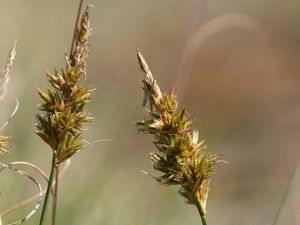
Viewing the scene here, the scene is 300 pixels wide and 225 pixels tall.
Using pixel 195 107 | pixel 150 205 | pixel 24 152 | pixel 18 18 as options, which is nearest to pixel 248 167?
pixel 195 107

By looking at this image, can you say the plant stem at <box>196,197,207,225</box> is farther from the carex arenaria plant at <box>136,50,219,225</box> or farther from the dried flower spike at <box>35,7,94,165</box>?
the dried flower spike at <box>35,7,94,165</box>

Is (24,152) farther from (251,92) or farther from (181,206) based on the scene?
(251,92)

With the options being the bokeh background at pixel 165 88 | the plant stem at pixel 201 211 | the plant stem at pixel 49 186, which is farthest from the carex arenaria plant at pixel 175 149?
the bokeh background at pixel 165 88

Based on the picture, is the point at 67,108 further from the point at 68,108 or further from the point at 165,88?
the point at 165,88

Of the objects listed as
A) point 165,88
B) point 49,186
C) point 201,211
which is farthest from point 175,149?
point 165,88

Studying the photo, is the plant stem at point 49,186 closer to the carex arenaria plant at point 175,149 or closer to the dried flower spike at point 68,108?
the dried flower spike at point 68,108

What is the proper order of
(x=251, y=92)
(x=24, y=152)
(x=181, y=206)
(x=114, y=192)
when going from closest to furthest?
1. (x=114, y=192)
2. (x=24, y=152)
3. (x=181, y=206)
4. (x=251, y=92)

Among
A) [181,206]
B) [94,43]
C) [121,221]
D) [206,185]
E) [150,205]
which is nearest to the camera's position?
[206,185]
